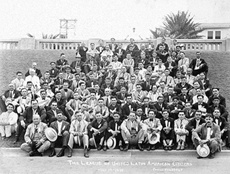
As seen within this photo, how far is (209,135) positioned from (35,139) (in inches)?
167

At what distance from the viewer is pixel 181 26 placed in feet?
86.1

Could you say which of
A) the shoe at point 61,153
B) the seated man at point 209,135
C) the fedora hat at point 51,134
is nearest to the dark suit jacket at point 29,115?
the fedora hat at point 51,134

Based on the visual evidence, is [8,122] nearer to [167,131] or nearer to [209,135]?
[167,131]

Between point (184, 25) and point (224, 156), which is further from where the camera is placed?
point (184, 25)

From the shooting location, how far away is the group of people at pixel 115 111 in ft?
28.4

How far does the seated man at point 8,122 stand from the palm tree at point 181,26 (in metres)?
18.5

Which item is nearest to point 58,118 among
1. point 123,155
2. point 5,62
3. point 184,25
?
point 123,155

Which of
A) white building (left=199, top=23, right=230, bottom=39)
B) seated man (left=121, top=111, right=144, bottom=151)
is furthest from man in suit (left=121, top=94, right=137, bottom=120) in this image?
white building (left=199, top=23, right=230, bottom=39)

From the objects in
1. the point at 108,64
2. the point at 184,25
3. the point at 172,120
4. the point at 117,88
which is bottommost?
the point at 172,120

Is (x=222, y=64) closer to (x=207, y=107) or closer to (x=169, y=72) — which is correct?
(x=169, y=72)

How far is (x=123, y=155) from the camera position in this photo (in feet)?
28.1

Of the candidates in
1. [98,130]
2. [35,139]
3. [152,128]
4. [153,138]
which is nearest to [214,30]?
[152,128]

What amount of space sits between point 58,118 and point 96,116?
97 cm

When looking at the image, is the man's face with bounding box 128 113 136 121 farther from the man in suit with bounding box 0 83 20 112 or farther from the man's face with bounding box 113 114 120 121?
the man in suit with bounding box 0 83 20 112
